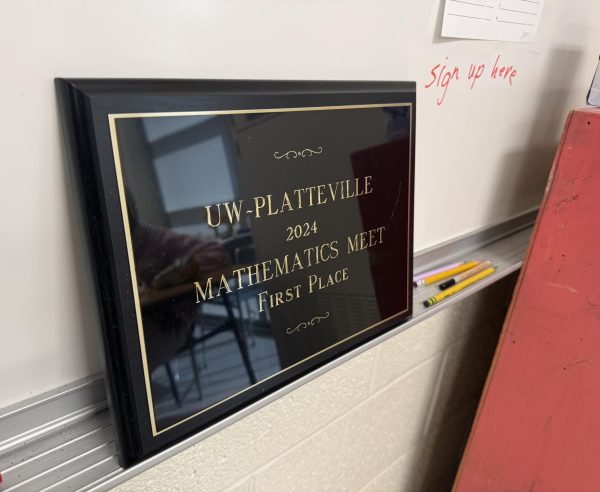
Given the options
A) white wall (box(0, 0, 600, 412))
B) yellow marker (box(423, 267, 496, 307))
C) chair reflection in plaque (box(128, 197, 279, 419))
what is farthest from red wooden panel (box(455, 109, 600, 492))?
chair reflection in plaque (box(128, 197, 279, 419))

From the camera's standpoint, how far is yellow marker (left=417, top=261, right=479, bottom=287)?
58 cm

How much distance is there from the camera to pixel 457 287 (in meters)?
0.57

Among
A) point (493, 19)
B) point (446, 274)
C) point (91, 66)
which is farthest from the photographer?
point (446, 274)

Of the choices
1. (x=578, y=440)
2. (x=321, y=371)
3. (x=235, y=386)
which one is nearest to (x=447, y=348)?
(x=578, y=440)

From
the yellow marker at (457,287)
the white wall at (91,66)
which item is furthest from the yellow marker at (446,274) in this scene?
the white wall at (91,66)

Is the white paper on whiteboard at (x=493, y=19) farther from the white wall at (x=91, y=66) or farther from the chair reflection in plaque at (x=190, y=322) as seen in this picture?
the chair reflection in plaque at (x=190, y=322)

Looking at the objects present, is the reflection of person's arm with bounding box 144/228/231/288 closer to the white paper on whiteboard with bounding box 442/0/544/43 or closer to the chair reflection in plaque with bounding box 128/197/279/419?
the chair reflection in plaque with bounding box 128/197/279/419

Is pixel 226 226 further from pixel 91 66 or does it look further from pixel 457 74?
pixel 457 74

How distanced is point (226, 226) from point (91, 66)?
14cm

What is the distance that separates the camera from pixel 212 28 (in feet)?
0.95

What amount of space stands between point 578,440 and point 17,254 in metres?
0.78

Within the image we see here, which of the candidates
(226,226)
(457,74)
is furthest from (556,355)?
(226,226)

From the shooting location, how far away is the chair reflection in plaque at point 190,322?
11.2 inches

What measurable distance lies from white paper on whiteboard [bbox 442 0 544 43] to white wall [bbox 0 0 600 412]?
14 mm
